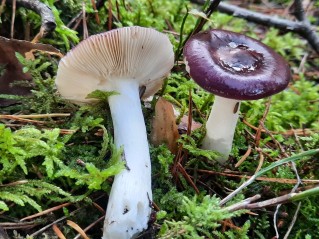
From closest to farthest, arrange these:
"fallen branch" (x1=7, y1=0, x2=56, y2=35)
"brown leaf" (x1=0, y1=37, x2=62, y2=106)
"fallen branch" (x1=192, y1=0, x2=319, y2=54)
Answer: "fallen branch" (x1=7, y1=0, x2=56, y2=35) < "brown leaf" (x1=0, y1=37, x2=62, y2=106) < "fallen branch" (x1=192, y1=0, x2=319, y2=54)

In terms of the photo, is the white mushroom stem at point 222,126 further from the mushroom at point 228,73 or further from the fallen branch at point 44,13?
the fallen branch at point 44,13

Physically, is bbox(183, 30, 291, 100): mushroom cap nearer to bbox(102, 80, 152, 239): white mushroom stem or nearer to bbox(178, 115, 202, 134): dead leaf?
bbox(102, 80, 152, 239): white mushroom stem

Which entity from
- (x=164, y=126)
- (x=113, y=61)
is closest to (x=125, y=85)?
(x=113, y=61)

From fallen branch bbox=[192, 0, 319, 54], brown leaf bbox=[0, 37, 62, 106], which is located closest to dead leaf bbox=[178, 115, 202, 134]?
brown leaf bbox=[0, 37, 62, 106]

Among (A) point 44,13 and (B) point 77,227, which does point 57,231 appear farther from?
(A) point 44,13

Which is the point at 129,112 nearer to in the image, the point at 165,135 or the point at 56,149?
the point at 165,135

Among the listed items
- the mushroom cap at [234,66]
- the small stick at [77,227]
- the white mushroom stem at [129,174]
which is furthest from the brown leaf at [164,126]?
the small stick at [77,227]

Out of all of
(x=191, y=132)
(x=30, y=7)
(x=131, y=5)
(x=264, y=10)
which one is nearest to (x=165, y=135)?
(x=191, y=132)
